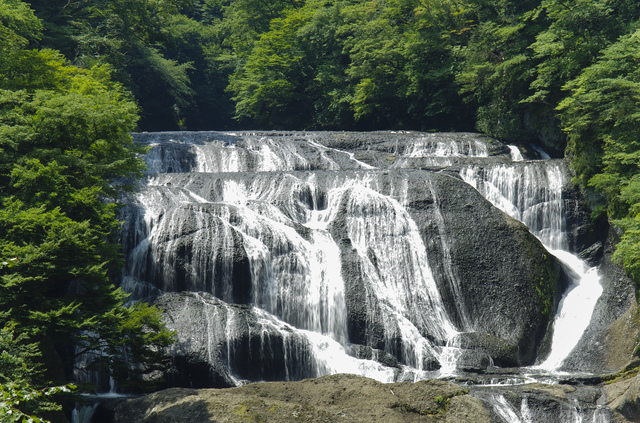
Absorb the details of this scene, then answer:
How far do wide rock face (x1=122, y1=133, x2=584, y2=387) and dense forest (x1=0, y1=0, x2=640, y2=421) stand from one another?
4.65 feet

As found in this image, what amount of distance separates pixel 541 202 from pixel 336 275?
322 inches

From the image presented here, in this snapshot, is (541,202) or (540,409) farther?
(541,202)

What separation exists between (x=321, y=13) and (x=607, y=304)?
2630 centimetres

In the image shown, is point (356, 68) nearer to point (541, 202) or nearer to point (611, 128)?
point (541, 202)

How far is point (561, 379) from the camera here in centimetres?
1435

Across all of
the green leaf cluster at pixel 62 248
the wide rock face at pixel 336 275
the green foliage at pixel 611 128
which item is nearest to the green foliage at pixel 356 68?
the green foliage at pixel 611 128

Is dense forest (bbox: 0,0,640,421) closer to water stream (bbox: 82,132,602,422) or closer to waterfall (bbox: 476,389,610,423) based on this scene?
water stream (bbox: 82,132,602,422)

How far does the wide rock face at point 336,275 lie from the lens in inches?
616

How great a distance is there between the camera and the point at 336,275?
1761 centimetres

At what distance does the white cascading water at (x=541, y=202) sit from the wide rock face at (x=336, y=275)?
85cm

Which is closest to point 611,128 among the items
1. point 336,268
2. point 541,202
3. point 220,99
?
point 541,202

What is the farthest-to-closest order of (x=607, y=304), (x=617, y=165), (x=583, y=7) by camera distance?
(x=583, y=7), (x=617, y=165), (x=607, y=304)

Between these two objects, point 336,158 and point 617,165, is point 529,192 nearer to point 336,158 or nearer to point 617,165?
point 617,165

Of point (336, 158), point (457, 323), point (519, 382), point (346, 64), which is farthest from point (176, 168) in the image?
point (346, 64)
